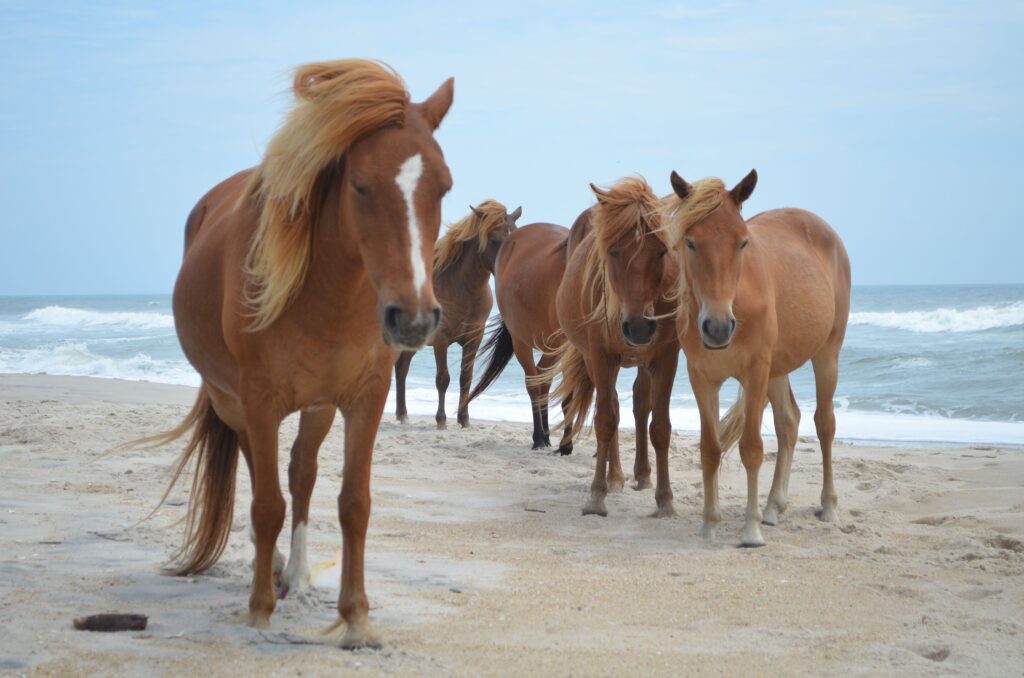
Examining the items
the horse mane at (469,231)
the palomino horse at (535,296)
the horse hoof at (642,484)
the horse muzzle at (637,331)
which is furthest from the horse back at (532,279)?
the horse muzzle at (637,331)

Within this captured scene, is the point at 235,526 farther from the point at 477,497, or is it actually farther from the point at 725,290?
the point at 725,290

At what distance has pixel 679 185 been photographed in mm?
5246

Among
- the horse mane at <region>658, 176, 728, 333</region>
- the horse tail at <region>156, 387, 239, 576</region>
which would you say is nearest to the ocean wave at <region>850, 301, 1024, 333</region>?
the horse mane at <region>658, 176, 728, 333</region>

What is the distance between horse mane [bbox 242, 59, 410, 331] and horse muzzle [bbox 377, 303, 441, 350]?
52 cm

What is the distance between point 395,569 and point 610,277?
7.16 ft

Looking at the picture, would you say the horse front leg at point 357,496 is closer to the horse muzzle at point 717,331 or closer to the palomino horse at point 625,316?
the horse muzzle at point 717,331

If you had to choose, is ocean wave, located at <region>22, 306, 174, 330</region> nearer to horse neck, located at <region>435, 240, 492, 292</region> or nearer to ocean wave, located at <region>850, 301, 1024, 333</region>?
ocean wave, located at <region>850, 301, 1024, 333</region>

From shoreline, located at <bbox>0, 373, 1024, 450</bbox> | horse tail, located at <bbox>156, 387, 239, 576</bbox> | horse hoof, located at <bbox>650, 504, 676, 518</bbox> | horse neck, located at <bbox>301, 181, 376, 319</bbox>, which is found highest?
horse neck, located at <bbox>301, 181, 376, 319</bbox>

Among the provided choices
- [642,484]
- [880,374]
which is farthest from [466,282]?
[880,374]

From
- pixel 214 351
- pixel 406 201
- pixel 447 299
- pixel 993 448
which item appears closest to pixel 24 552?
pixel 214 351

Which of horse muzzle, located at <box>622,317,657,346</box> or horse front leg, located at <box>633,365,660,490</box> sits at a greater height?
horse muzzle, located at <box>622,317,657,346</box>

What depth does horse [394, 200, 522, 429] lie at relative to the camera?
10.5 metres

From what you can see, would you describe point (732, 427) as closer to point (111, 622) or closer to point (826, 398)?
point (826, 398)

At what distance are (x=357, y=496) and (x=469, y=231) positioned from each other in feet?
24.1
